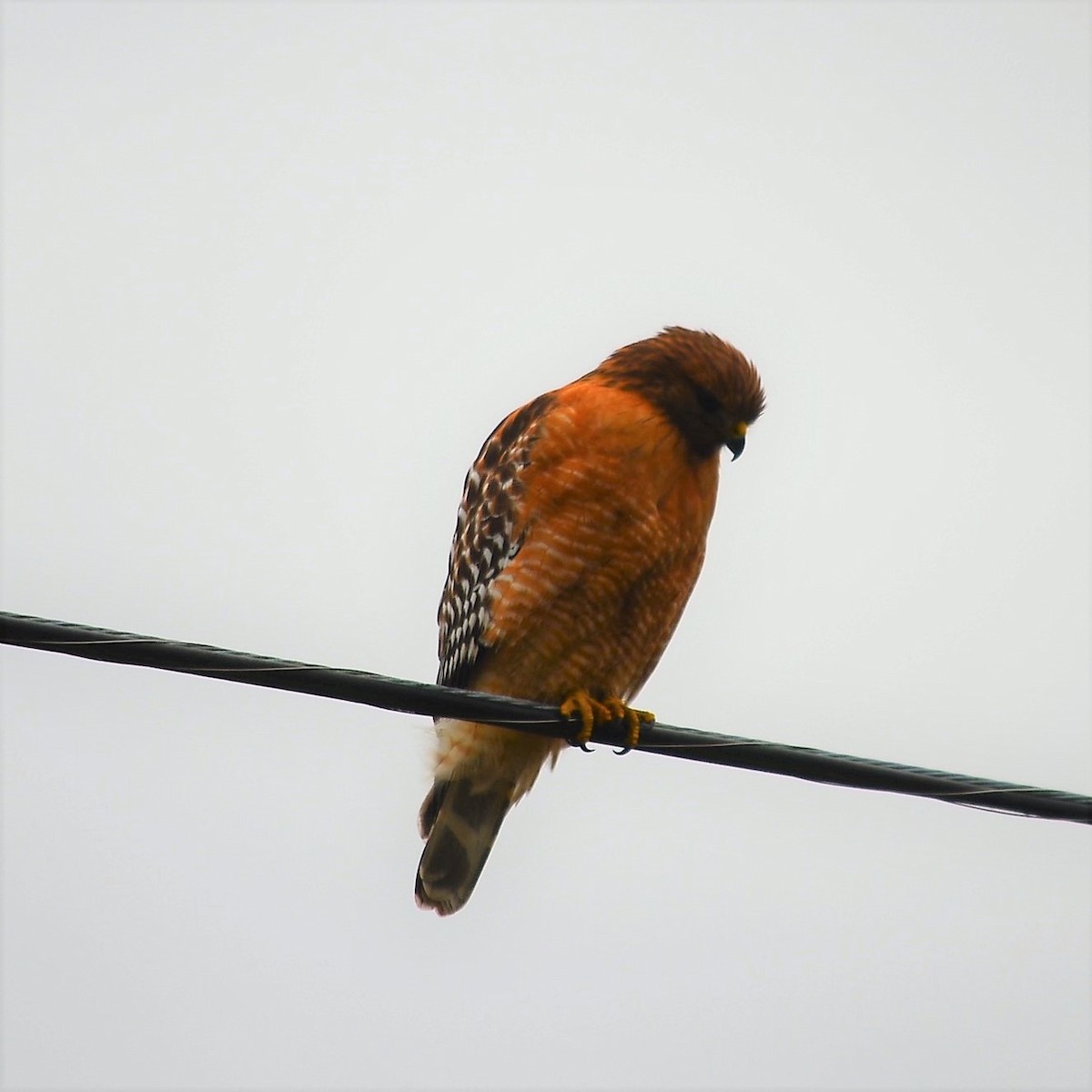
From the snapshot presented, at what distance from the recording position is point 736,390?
5723mm

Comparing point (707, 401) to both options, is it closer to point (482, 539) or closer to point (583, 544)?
point (583, 544)

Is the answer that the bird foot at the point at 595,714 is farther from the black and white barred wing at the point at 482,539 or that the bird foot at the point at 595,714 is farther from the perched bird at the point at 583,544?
the black and white barred wing at the point at 482,539

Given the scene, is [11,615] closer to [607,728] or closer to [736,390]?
[607,728]

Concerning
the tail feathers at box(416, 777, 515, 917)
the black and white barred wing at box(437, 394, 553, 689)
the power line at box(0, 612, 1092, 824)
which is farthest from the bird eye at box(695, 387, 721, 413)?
the power line at box(0, 612, 1092, 824)

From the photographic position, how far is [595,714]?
5.30 m

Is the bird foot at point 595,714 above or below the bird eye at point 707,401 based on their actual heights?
below

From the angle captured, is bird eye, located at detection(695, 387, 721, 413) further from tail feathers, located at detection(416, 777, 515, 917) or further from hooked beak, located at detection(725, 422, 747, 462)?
tail feathers, located at detection(416, 777, 515, 917)

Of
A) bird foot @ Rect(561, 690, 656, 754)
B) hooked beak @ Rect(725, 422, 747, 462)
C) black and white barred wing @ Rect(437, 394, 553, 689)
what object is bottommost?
bird foot @ Rect(561, 690, 656, 754)

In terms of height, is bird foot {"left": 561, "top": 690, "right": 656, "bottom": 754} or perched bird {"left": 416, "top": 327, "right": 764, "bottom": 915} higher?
perched bird {"left": 416, "top": 327, "right": 764, "bottom": 915}

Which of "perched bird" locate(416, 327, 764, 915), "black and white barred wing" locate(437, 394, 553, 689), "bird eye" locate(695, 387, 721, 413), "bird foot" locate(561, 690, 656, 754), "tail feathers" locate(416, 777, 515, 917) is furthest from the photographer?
"tail feathers" locate(416, 777, 515, 917)

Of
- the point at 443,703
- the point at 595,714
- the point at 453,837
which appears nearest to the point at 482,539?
the point at 595,714

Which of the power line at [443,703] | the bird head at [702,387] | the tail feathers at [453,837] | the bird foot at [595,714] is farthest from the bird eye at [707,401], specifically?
the power line at [443,703]

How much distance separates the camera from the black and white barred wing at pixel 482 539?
558 centimetres

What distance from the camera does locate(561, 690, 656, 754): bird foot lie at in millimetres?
5125
